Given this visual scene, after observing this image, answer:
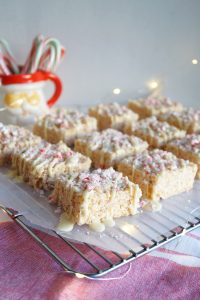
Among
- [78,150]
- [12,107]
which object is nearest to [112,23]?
[12,107]

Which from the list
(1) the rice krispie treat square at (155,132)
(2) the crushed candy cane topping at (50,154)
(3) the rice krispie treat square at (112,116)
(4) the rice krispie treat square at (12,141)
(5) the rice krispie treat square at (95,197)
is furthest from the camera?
(3) the rice krispie treat square at (112,116)

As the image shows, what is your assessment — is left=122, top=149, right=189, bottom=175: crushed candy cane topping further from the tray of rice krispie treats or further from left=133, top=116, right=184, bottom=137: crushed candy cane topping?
left=133, top=116, right=184, bottom=137: crushed candy cane topping

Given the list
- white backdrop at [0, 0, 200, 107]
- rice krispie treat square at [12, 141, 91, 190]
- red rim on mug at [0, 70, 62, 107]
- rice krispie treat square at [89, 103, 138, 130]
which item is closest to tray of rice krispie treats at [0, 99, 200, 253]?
rice krispie treat square at [12, 141, 91, 190]

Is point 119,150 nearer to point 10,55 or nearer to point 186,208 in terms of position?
point 186,208

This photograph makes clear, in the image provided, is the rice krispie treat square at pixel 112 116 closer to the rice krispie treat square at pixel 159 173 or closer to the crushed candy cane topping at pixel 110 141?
the crushed candy cane topping at pixel 110 141

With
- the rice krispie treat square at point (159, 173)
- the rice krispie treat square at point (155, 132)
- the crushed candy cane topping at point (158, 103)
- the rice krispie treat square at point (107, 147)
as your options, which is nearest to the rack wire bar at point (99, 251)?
the rice krispie treat square at point (159, 173)

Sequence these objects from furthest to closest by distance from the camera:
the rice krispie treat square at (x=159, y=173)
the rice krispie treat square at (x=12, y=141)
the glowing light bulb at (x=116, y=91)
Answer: the glowing light bulb at (x=116, y=91) < the rice krispie treat square at (x=12, y=141) < the rice krispie treat square at (x=159, y=173)

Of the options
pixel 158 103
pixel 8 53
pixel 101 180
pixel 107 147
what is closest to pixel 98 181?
pixel 101 180

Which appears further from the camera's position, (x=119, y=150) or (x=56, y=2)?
(x=56, y=2)
